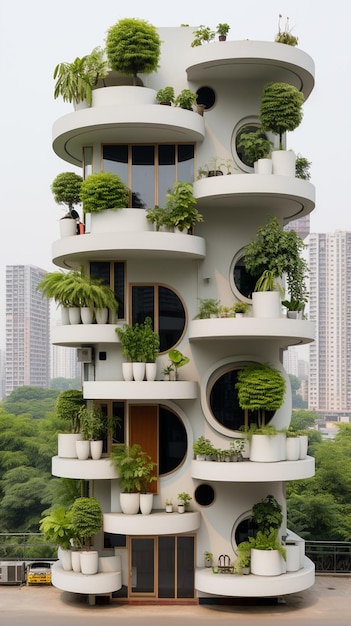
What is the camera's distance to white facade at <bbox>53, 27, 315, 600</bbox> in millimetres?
19172

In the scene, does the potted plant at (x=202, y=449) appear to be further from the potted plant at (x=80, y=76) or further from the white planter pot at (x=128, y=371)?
the potted plant at (x=80, y=76)

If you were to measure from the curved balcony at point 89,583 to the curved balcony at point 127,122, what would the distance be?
31.8ft

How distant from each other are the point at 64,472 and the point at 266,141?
8729mm

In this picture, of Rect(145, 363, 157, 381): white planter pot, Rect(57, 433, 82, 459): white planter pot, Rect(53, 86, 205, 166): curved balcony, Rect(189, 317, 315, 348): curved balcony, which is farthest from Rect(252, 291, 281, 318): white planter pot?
Rect(57, 433, 82, 459): white planter pot

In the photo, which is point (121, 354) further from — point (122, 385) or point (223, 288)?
point (223, 288)

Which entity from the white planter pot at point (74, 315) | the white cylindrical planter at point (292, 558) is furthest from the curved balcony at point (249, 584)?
the white planter pot at point (74, 315)

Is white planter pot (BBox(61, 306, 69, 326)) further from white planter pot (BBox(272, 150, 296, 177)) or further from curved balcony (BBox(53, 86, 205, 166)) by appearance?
white planter pot (BBox(272, 150, 296, 177))

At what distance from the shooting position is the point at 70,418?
2070 cm

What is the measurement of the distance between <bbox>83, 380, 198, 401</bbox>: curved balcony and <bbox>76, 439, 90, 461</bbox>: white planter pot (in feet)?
3.42

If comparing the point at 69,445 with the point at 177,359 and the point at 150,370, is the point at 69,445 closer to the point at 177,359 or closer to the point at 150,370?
the point at 150,370

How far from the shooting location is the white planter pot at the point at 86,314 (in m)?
19.8

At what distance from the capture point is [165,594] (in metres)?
19.7

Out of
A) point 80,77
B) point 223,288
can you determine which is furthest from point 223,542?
point 80,77

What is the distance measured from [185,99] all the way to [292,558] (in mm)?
10490
